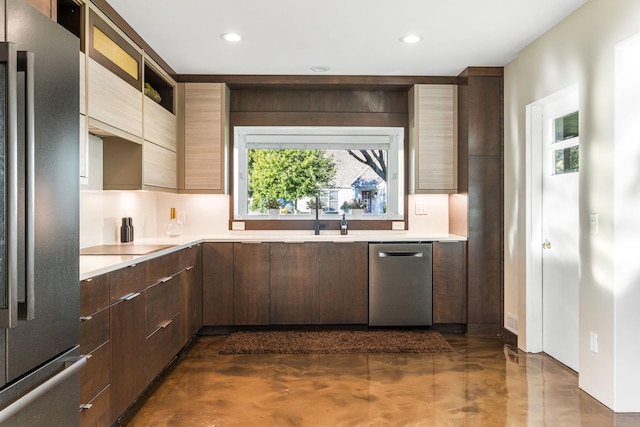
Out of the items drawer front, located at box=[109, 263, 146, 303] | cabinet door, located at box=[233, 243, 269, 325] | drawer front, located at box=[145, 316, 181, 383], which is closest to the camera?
drawer front, located at box=[109, 263, 146, 303]

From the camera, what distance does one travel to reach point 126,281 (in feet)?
8.43

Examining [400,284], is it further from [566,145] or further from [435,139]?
[566,145]

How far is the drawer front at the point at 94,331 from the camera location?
2062mm

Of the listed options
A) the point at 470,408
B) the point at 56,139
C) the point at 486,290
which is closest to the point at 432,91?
the point at 486,290

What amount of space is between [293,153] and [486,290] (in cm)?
239

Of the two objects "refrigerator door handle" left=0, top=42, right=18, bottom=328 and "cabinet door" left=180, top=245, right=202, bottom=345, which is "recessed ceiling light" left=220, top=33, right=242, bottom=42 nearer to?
"cabinet door" left=180, top=245, right=202, bottom=345

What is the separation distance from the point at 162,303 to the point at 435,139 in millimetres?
2970

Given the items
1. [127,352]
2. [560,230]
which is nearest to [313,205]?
[560,230]

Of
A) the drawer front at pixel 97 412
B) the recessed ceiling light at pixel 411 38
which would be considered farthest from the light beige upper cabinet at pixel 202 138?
the drawer front at pixel 97 412

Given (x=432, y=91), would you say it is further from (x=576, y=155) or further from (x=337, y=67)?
(x=576, y=155)

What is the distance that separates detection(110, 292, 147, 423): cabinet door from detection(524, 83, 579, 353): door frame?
2.92 metres

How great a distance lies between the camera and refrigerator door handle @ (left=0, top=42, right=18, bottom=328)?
45.4 inches

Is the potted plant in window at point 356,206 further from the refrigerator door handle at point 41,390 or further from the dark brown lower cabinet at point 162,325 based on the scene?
the refrigerator door handle at point 41,390

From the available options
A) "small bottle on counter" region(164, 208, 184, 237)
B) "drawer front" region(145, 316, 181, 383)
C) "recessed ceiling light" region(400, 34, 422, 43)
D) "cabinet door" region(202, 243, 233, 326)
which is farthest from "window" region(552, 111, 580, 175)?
"small bottle on counter" region(164, 208, 184, 237)
